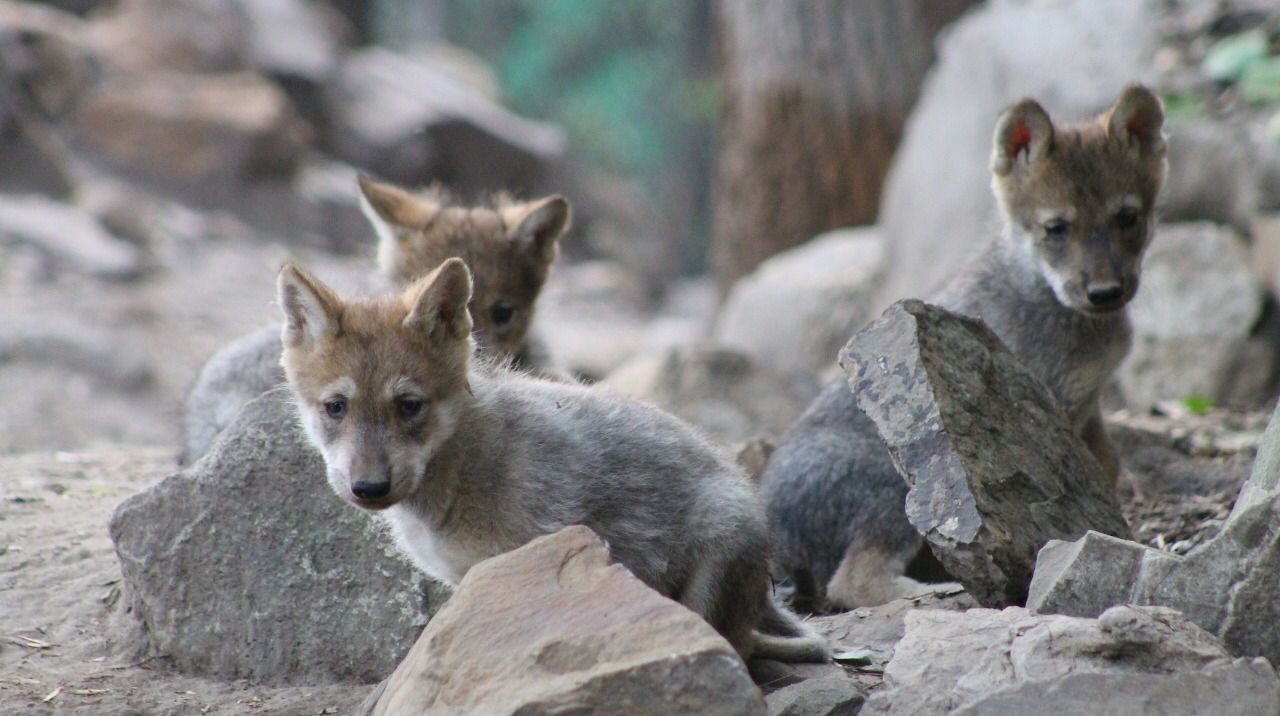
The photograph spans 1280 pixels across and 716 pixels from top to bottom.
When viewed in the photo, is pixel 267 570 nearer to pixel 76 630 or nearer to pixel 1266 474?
pixel 76 630

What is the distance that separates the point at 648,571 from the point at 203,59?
17.9 m

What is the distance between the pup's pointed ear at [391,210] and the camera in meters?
7.57

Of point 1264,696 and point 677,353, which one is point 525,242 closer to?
point 677,353

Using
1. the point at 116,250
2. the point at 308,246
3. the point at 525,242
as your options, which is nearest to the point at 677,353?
the point at 525,242

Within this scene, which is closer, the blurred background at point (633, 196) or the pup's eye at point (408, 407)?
the pup's eye at point (408, 407)

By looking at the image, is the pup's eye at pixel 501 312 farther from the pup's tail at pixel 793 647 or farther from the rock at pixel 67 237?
the rock at pixel 67 237

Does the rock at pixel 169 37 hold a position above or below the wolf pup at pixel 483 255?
above

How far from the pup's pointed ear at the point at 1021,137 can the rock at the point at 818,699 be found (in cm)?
323

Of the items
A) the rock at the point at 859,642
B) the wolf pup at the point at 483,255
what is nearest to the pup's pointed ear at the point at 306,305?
the wolf pup at the point at 483,255

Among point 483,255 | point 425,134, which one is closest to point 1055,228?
point 483,255

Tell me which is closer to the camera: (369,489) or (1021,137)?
(369,489)

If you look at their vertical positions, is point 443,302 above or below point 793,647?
above

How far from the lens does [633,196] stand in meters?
27.8

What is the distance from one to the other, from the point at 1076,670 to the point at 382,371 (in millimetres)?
2415
